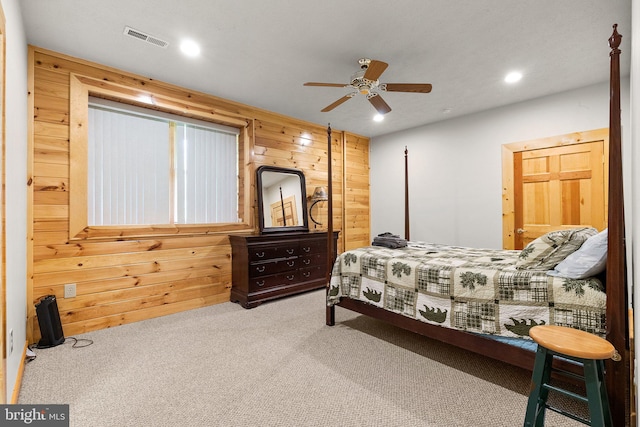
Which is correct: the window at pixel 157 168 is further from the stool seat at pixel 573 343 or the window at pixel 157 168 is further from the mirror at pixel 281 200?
the stool seat at pixel 573 343

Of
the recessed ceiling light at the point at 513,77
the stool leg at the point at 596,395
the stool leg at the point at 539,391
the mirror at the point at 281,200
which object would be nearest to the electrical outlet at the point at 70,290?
the mirror at the point at 281,200

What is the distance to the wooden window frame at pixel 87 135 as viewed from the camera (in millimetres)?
2881

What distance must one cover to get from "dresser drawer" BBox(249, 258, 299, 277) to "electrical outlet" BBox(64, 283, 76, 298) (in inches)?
66.3

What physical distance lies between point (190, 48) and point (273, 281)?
8.82 feet

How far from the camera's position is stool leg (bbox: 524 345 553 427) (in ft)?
4.44

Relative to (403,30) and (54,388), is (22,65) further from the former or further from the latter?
(403,30)

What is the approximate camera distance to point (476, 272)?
210 centimetres

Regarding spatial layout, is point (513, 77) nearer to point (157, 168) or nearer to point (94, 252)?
point (157, 168)

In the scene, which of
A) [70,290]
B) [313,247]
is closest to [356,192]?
[313,247]

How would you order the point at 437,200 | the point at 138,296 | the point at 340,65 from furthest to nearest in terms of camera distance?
the point at 437,200
the point at 138,296
the point at 340,65

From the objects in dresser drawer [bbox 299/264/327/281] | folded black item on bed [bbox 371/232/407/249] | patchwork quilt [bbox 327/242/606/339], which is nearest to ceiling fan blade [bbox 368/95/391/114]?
folded black item on bed [bbox 371/232/407/249]

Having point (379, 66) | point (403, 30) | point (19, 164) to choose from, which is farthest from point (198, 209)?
point (403, 30)

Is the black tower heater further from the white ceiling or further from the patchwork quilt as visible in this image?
the patchwork quilt

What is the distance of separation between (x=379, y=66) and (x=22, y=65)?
2.75 metres
